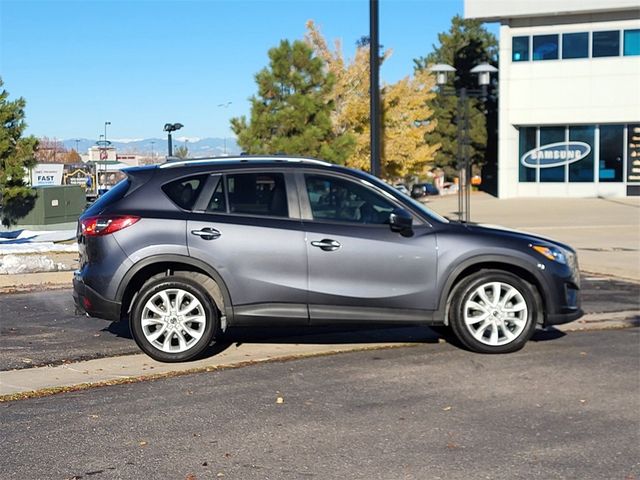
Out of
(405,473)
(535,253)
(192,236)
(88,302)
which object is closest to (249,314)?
(192,236)

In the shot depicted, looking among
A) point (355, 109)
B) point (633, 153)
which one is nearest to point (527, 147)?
point (633, 153)

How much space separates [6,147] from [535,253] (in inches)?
703

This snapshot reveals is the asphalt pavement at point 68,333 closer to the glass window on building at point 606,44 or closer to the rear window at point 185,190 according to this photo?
the rear window at point 185,190

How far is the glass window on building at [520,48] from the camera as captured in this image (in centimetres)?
3847

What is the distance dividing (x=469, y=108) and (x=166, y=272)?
42901 millimetres

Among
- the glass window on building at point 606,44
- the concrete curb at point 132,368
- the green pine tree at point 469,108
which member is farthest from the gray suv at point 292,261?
the green pine tree at point 469,108

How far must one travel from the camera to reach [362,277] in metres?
7.28

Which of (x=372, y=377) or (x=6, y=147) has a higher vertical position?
(x=6, y=147)

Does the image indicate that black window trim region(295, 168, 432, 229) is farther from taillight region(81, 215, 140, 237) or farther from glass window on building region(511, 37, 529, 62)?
glass window on building region(511, 37, 529, 62)

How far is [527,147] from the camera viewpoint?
128ft

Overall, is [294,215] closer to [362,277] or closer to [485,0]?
[362,277]

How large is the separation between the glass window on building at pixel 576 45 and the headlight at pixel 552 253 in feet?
107

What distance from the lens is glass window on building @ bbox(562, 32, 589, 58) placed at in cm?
3762

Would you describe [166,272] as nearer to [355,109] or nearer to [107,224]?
[107,224]
